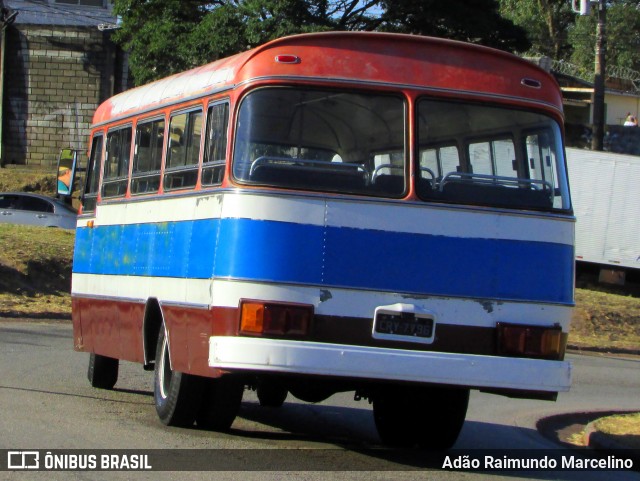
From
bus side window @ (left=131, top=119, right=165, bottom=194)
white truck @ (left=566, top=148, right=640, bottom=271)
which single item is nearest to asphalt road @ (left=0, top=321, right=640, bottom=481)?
bus side window @ (left=131, top=119, right=165, bottom=194)

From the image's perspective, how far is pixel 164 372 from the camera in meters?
9.26

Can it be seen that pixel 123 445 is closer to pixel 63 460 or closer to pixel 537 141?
pixel 63 460

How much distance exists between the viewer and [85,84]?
40.3m

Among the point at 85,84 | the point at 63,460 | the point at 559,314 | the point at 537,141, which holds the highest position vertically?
the point at 85,84

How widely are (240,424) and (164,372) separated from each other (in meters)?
0.97

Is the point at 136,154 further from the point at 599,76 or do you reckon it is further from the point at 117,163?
the point at 599,76

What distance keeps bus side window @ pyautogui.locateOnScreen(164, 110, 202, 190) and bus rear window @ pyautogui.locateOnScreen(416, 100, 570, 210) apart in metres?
1.73

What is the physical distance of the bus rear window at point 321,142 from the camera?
7.95 m

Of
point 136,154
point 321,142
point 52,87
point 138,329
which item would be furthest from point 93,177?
point 52,87

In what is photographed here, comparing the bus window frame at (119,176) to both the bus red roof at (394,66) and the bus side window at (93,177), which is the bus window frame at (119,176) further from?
the bus red roof at (394,66)

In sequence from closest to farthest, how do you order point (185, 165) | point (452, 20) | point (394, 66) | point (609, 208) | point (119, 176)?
1. point (394, 66)
2. point (185, 165)
3. point (119, 176)
4. point (609, 208)
5. point (452, 20)

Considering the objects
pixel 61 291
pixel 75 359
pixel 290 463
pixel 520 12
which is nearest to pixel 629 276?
pixel 61 291

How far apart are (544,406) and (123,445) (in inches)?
273

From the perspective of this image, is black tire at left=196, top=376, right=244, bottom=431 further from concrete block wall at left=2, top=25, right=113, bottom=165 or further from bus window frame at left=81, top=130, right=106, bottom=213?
concrete block wall at left=2, top=25, right=113, bottom=165
